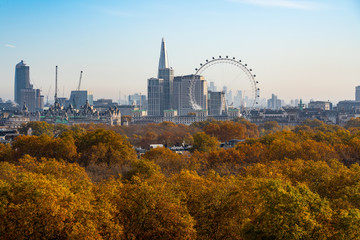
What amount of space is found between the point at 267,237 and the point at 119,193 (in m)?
11.3

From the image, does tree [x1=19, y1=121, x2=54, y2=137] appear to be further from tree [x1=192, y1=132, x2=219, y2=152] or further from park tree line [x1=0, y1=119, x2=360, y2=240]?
park tree line [x1=0, y1=119, x2=360, y2=240]

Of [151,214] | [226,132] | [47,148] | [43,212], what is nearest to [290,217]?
[151,214]

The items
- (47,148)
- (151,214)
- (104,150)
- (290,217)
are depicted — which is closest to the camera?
(290,217)

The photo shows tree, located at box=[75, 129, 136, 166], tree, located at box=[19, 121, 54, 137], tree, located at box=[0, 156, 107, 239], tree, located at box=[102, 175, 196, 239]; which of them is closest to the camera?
tree, located at box=[0, 156, 107, 239]

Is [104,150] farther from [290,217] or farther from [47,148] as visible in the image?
[290,217]

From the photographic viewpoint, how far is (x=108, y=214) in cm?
3431

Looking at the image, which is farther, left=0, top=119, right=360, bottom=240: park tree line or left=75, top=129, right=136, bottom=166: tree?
left=75, top=129, right=136, bottom=166: tree

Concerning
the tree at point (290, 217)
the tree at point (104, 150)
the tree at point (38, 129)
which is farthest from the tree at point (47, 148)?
the tree at point (38, 129)

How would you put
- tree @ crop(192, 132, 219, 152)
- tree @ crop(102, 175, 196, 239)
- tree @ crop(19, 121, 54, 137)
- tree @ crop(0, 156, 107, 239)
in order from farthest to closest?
tree @ crop(19, 121, 54, 137) < tree @ crop(192, 132, 219, 152) < tree @ crop(102, 175, 196, 239) < tree @ crop(0, 156, 107, 239)

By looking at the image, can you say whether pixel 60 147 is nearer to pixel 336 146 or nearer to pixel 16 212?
pixel 336 146

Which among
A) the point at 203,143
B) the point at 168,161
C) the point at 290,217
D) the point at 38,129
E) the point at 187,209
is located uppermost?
the point at 38,129

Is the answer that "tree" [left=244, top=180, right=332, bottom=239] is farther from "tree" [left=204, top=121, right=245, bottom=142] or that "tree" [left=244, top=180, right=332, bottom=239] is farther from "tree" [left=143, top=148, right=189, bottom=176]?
"tree" [left=204, top=121, right=245, bottom=142]

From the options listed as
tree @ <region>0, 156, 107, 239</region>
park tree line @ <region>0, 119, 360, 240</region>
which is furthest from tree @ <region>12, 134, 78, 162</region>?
tree @ <region>0, 156, 107, 239</region>

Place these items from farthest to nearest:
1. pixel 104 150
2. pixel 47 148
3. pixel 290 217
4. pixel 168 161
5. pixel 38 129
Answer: pixel 38 129
pixel 47 148
pixel 104 150
pixel 168 161
pixel 290 217
